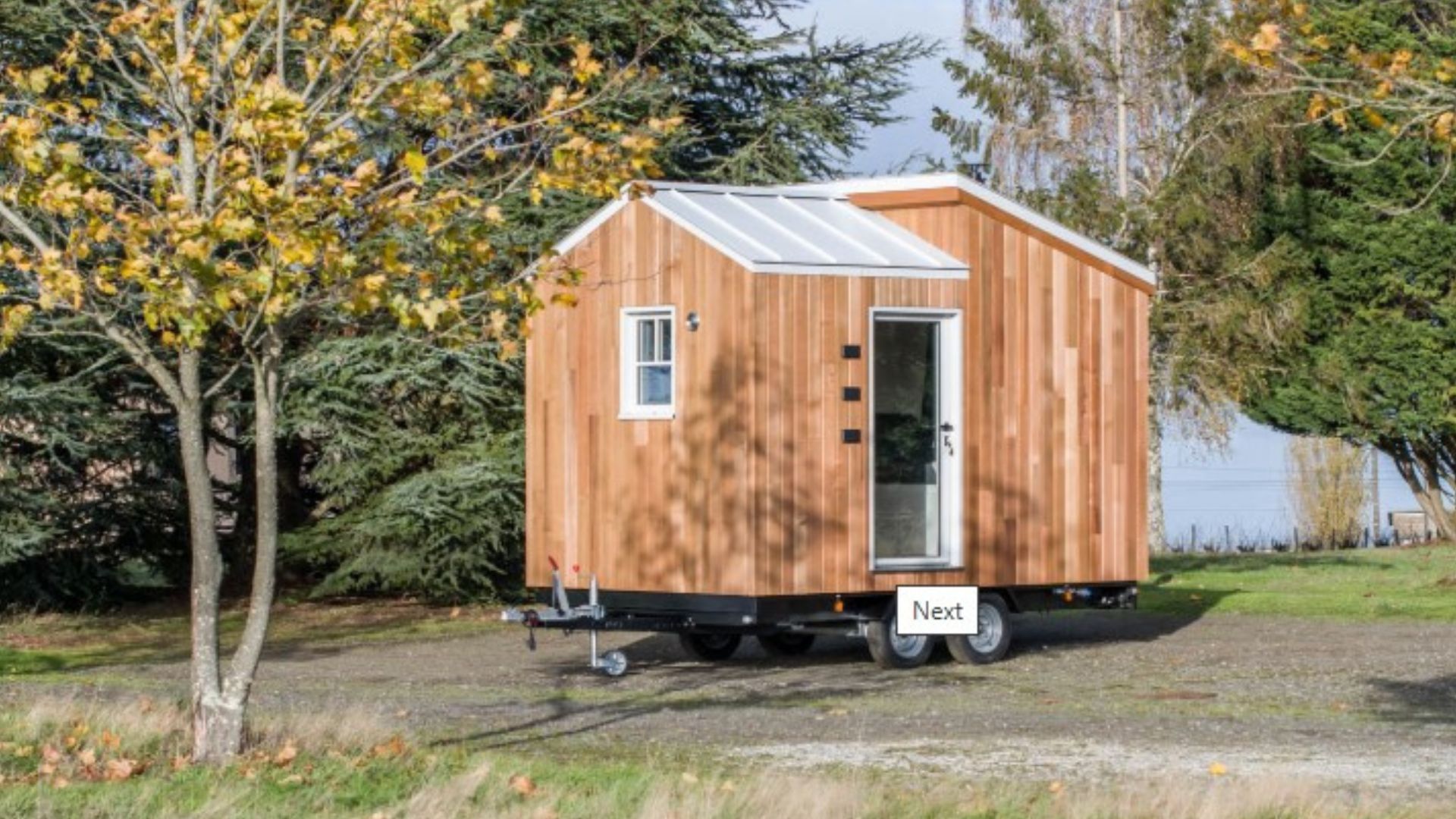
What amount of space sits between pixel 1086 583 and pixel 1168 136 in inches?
850

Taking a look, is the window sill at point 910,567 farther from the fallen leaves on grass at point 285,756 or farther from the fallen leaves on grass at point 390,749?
the fallen leaves on grass at point 285,756

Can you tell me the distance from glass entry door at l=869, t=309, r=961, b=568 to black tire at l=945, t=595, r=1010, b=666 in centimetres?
51

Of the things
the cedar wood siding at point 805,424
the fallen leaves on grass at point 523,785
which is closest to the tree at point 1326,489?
the cedar wood siding at point 805,424

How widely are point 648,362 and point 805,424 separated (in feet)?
4.34

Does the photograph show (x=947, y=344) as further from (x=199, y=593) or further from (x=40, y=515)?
(x=40, y=515)

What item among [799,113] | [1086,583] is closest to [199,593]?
[1086,583]

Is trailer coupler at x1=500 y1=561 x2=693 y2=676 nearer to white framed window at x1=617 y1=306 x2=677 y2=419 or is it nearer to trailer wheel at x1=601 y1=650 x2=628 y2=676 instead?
trailer wheel at x1=601 y1=650 x2=628 y2=676

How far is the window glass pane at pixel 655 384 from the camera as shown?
Result: 17125 millimetres

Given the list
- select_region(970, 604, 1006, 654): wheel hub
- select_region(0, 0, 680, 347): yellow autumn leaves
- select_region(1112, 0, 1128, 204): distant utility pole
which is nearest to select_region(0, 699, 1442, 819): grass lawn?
select_region(0, 0, 680, 347): yellow autumn leaves

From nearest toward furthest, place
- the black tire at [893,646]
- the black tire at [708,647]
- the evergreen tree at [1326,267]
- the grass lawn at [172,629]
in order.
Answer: the black tire at [893,646] < the black tire at [708,647] < the grass lawn at [172,629] < the evergreen tree at [1326,267]

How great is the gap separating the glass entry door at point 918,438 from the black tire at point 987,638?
1.69 feet

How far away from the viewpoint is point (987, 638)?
17844mm

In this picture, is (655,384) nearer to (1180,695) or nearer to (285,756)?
(1180,695)

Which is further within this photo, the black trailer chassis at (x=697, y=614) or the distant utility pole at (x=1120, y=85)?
the distant utility pole at (x=1120, y=85)
